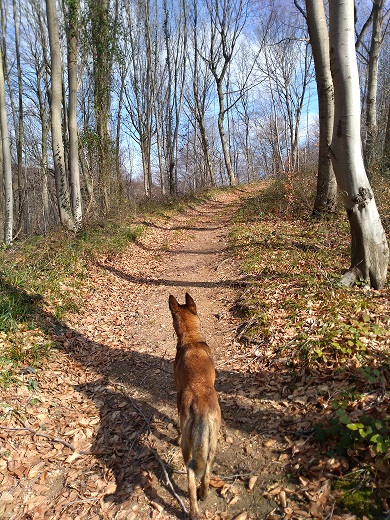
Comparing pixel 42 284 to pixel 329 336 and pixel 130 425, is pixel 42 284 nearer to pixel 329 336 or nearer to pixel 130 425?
pixel 130 425

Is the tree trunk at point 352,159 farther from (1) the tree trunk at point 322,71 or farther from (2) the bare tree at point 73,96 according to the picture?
(2) the bare tree at point 73,96

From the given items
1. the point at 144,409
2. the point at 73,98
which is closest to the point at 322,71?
the point at 73,98

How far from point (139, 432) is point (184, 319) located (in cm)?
139

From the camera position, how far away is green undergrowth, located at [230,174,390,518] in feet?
9.23

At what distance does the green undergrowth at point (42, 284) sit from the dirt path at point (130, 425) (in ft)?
1.18

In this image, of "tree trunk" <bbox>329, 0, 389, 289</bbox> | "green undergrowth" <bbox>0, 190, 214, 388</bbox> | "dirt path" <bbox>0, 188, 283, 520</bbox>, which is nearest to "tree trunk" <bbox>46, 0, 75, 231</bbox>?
"green undergrowth" <bbox>0, 190, 214, 388</bbox>

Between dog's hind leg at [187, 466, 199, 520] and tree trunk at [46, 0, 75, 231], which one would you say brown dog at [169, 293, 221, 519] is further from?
tree trunk at [46, 0, 75, 231]

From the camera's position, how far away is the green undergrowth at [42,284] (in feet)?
16.8

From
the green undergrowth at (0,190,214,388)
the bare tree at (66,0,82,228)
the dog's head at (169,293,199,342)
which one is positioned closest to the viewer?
the dog's head at (169,293,199,342)

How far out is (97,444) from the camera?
3857 mm

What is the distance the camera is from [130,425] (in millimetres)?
4078

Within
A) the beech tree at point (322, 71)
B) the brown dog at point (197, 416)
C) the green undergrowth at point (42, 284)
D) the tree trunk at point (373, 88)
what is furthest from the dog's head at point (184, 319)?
the tree trunk at point (373, 88)

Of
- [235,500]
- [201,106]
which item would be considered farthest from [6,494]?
[201,106]

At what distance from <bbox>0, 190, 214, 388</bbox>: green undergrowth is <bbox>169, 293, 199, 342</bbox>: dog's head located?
2401 millimetres
